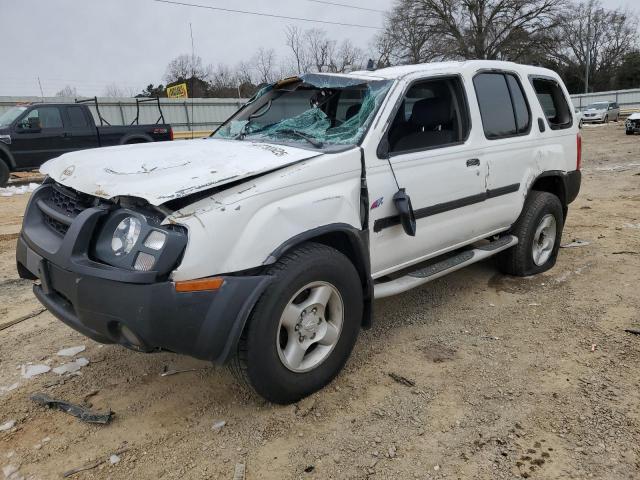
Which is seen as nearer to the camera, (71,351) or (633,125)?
(71,351)

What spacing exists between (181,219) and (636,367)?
286 cm

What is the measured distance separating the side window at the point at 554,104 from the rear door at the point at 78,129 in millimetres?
10472

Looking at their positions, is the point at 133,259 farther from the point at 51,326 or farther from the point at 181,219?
the point at 51,326

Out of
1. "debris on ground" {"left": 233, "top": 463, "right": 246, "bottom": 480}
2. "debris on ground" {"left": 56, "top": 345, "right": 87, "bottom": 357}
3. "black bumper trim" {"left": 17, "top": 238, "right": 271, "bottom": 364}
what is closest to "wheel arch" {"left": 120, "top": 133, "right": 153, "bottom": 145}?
"debris on ground" {"left": 56, "top": 345, "right": 87, "bottom": 357}

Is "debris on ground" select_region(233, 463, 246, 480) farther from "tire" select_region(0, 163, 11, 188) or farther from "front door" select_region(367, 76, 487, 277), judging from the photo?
"tire" select_region(0, 163, 11, 188)

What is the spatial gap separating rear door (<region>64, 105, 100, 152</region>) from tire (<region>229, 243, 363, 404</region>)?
35.9 feet

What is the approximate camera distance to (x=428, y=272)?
358 cm

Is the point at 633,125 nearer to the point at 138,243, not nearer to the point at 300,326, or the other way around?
the point at 300,326

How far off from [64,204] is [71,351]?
1165mm

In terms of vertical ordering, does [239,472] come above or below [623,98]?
below

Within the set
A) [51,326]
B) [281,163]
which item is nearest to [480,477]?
[281,163]

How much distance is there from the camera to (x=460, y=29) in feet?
143

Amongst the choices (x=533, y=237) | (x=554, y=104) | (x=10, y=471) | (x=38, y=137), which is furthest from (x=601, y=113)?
(x=10, y=471)

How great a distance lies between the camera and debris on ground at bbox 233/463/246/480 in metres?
2.32
